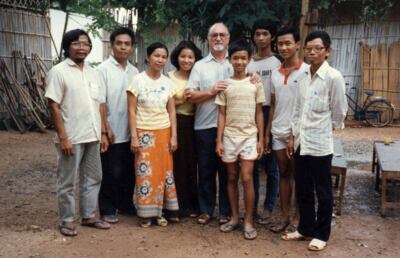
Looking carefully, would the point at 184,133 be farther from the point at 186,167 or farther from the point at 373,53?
the point at 373,53

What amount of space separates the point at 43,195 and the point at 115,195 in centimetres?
146

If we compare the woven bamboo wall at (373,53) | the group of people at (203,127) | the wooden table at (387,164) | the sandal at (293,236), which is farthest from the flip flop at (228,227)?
the woven bamboo wall at (373,53)

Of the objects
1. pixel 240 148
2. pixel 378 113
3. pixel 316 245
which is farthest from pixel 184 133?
pixel 378 113

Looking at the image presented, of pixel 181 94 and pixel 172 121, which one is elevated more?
pixel 181 94

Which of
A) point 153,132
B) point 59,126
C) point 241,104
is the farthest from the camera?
point 153,132

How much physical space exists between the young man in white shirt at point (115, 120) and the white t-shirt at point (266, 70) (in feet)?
3.80

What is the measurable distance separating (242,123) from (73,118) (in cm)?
143

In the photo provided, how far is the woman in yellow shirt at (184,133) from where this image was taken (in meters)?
4.29

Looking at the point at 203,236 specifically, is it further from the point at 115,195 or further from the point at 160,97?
the point at 160,97

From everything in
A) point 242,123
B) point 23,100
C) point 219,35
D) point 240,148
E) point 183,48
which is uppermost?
point 219,35

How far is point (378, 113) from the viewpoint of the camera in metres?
11.1

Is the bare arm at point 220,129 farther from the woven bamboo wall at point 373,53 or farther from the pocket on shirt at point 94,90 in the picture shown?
the woven bamboo wall at point 373,53

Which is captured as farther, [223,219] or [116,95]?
[223,219]

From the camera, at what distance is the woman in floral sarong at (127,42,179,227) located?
13.5 feet
